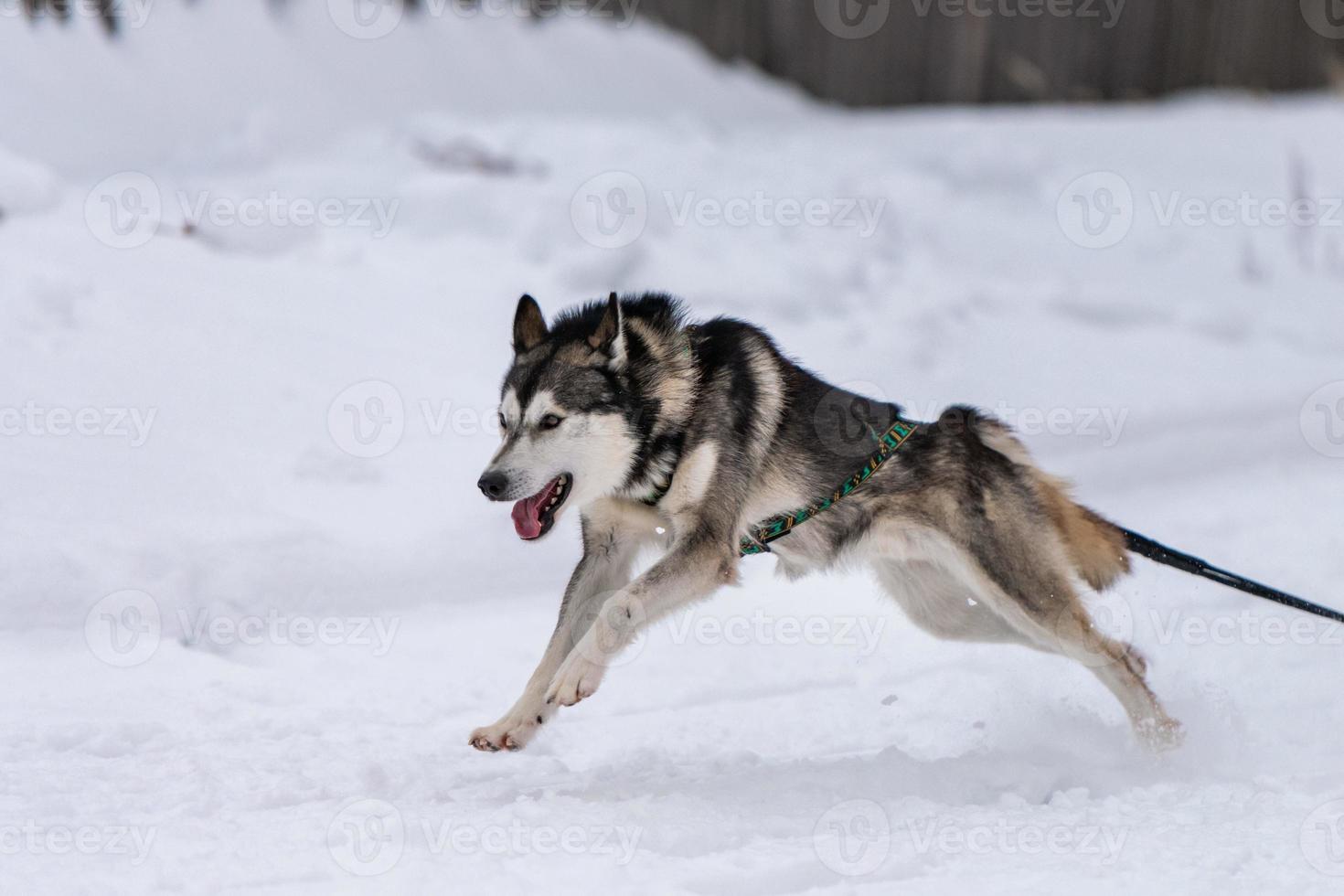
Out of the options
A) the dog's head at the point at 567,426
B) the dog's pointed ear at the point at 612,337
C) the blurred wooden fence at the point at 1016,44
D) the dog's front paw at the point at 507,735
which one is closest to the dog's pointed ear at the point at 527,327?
the dog's head at the point at 567,426

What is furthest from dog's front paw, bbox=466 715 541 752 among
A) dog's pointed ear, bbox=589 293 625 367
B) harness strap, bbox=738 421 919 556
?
dog's pointed ear, bbox=589 293 625 367

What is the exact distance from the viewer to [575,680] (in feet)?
12.0

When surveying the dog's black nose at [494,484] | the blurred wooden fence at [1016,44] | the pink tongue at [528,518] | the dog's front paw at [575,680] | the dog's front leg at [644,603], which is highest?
the blurred wooden fence at [1016,44]

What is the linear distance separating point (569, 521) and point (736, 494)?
257 cm

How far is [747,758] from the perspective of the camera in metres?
4.12

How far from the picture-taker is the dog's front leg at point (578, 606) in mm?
3777

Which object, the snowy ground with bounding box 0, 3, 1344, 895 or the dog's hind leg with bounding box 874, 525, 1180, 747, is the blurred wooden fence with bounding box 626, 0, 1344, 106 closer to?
the snowy ground with bounding box 0, 3, 1344, 895

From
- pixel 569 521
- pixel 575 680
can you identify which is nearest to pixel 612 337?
pixel 575 680

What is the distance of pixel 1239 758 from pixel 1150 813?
64 cm

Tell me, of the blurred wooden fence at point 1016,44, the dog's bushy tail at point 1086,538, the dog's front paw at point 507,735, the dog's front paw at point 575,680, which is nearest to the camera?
the dog's front paw at point 575,680

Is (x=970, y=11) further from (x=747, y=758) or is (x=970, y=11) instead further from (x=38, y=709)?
(x=38, y=709)

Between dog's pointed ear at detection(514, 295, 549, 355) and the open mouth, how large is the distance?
536mm

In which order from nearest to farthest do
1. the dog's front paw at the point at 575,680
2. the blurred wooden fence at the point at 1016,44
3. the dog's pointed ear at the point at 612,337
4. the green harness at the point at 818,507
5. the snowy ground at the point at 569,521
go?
the snowy ground at the point at 569,521 < the dog's front paw at the point at 575,680 < the dog's pointed ear at the point at 612,337 < the green harness at the point at 818,507 < the blurred wooden fence at the point at 1016,44

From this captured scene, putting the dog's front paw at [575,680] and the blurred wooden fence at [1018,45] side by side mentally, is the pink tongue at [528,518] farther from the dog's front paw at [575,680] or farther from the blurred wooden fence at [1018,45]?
the blurred wooden fence at [1018,45]
